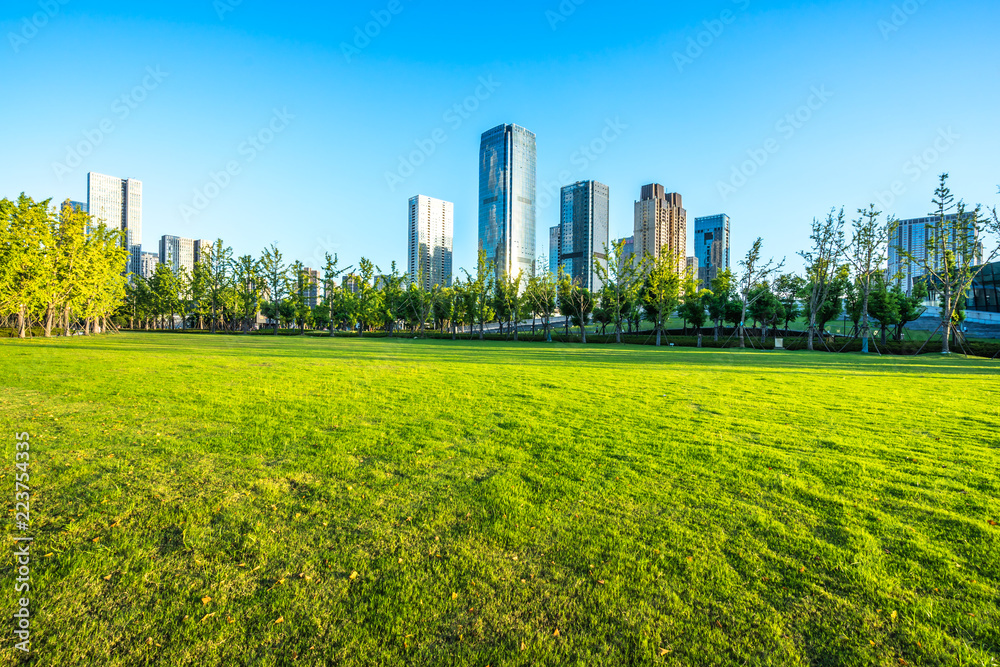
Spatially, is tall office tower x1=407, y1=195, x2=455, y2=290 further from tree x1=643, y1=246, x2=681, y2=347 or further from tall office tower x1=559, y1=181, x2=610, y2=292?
tree x1=643, y1=246, x2=681, y2=347

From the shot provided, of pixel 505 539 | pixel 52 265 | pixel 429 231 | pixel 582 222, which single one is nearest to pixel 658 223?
pixel 582 222

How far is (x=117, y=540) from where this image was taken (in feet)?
13.1

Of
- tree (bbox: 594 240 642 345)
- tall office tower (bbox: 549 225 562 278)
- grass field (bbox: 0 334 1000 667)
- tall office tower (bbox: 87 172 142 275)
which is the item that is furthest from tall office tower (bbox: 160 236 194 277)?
grass field (bbox: 0 334 1000 667)

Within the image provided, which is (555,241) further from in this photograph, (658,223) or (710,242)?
(710,242)

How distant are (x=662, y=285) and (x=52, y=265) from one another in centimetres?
5524

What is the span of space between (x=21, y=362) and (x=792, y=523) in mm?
24858

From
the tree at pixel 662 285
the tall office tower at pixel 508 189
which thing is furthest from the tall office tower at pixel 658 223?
the tree at pixel 662 285

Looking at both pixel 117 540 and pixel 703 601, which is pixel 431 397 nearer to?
pixel 117 540

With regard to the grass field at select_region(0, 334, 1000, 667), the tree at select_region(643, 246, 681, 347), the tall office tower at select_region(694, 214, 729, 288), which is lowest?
the grass field at select_region(0, 334, 1000, 667)

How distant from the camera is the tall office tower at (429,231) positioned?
103750mm

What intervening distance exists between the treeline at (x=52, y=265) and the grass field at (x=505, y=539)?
3632 cm

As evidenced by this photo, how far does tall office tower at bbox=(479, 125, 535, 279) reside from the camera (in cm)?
11912

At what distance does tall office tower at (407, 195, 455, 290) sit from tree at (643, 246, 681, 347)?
2335 inches

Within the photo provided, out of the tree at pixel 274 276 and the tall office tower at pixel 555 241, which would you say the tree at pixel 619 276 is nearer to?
the tree at pixel 274 276
